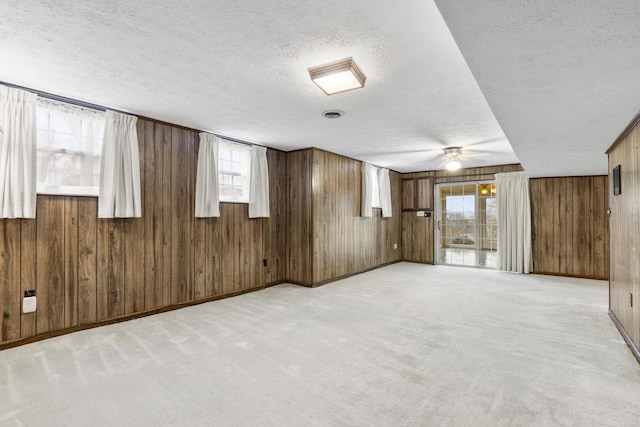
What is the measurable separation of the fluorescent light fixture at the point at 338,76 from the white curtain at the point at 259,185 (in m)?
2.48

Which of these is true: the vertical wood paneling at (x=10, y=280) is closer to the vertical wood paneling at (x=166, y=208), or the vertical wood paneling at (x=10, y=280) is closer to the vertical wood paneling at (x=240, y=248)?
the vertical wood paneling at (x=166, y=208)

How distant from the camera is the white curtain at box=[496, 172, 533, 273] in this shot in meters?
6.25

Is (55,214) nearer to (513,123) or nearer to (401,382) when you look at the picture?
(401,382)

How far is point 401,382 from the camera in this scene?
2193 millimetres

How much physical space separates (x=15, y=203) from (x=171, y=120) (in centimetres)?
172

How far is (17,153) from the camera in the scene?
2.73 metres

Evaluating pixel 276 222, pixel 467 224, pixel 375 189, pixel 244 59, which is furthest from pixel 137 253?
pixel 467 224

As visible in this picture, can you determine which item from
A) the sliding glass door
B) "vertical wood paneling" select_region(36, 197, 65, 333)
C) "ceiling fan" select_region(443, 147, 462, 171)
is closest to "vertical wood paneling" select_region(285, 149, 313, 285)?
"ceiling fan" select_region(443, 147, 462, 171)

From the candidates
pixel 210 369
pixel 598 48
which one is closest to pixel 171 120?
pixel 210 369

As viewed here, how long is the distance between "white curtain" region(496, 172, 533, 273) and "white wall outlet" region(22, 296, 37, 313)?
24.7 ft

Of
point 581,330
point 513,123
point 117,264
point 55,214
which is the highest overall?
point 513,123

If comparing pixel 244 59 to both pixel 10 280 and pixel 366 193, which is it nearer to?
pixel 10 280

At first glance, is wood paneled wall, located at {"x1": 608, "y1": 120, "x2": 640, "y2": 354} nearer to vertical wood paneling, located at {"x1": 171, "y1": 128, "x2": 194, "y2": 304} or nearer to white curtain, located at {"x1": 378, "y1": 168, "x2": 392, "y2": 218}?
white curtain, located at {"x1": 378, "y1": 168, "x2": 392, "y2": 218}

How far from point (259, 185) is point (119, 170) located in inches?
77.4
